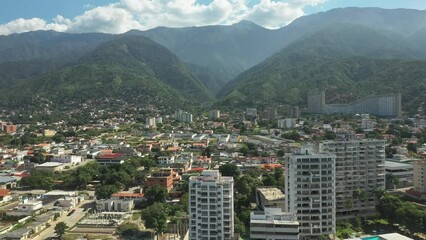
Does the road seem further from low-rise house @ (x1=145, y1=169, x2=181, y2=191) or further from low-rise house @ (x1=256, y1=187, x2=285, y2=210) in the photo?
low-rise house @ (x1=256, y1=187, x2=285, y2=210)

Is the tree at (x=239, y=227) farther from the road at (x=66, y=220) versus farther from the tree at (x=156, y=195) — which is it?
the road at (x=66, y=220)

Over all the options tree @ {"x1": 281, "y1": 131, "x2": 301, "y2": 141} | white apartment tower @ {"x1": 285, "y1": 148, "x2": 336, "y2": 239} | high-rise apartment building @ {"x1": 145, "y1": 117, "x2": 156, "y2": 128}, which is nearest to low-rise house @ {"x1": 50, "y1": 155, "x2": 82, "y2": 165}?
tree @ {"x1": 281, "y1": 131, "x2": 301, "y2": 141}

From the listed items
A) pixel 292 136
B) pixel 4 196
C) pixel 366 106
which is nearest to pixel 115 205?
pixel 4 196

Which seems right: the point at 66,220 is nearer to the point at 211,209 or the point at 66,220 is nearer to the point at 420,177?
the point at 211,209

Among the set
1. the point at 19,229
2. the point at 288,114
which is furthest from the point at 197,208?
the point at 288,114

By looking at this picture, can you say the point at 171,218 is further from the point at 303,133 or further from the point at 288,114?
the point at 288,114

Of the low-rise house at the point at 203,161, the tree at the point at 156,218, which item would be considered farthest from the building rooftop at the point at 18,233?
the low-rise house at the point at 203,161

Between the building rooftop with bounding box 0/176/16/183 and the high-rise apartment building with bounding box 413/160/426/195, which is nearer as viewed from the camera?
the high-rise apartment building with bounding box 413/160/426/195
